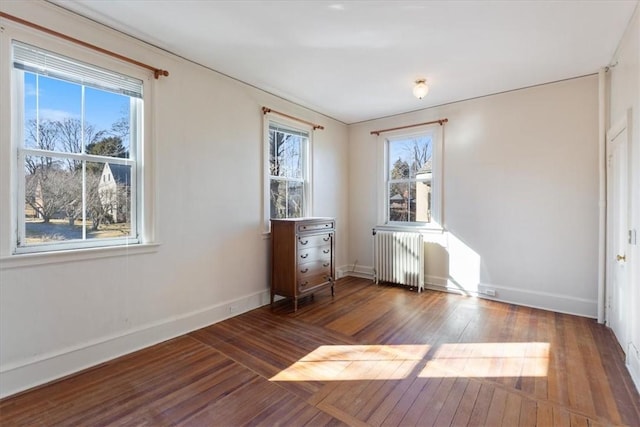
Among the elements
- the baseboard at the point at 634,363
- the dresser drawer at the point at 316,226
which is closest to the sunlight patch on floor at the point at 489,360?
the baseboard at the point at 634,363

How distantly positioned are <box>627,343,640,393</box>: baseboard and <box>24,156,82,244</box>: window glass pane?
433 cm

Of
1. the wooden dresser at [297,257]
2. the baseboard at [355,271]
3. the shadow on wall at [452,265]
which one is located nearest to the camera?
the wooden dresser at [297,257]

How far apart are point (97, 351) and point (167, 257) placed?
904mm

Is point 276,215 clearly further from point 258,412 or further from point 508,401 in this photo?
point 508,401

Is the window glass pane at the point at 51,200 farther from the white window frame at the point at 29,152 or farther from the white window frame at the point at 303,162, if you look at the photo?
the white window frame at the point at 303,162

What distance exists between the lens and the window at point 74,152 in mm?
2133

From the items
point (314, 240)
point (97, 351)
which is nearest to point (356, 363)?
point (314, 240)

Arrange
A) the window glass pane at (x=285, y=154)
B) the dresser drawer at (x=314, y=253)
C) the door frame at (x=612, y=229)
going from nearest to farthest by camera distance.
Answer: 1. the door frame at (x=612, y=229)
2. the dresser drawer at (x=314, y=253)
3. the window glass pane at (x=285, y=154)

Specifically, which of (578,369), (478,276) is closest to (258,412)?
(578,369)

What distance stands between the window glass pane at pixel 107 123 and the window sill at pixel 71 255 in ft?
2.69

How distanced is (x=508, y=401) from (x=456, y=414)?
416 millimetres

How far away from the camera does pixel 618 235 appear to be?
282 cm

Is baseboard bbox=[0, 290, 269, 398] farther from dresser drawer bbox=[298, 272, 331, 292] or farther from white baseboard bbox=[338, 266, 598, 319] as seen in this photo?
white baseboard bbox=[338, 266, 598, 319]

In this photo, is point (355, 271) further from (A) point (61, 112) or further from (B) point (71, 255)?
(A) point (61, 112)
